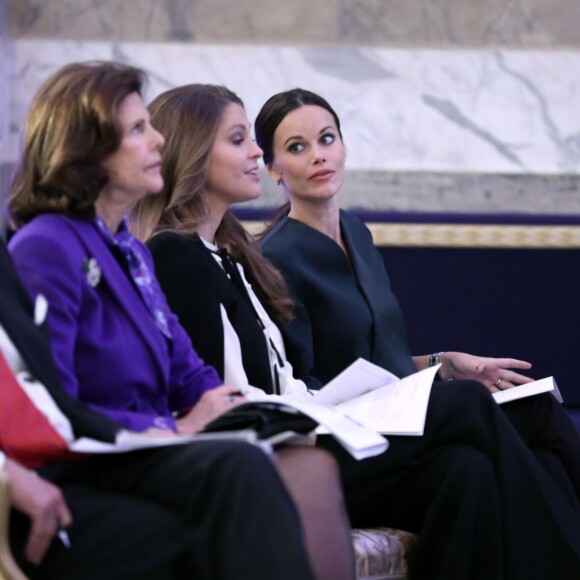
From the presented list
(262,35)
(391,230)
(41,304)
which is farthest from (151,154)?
(262,35)

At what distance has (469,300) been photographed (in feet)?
15.2

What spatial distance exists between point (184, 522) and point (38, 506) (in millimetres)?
242

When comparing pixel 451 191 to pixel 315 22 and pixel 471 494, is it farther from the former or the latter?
pixel 471 494

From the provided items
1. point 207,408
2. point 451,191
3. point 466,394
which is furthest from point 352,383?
point 451,191

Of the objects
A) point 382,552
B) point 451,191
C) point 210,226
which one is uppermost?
point 210,226

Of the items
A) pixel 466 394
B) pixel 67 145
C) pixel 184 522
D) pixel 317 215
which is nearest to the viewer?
pixel 184 522

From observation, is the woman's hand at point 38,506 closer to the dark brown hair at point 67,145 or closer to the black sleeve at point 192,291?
the dark brown hair at point 67,145

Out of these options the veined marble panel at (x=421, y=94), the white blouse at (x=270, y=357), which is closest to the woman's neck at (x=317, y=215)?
the white blouse at (x=270, y=357)

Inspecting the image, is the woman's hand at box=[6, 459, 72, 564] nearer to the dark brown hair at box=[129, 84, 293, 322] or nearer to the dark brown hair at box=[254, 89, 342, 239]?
the dark brown hair at box=[129, 84, 293, 322]

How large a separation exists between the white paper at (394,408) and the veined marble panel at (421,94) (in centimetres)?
250

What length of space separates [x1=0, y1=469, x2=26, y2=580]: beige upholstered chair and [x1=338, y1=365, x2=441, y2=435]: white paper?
797 mm

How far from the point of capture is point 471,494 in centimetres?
280

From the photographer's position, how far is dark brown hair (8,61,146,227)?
2.53 metres

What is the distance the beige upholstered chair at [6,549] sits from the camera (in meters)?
2.11
